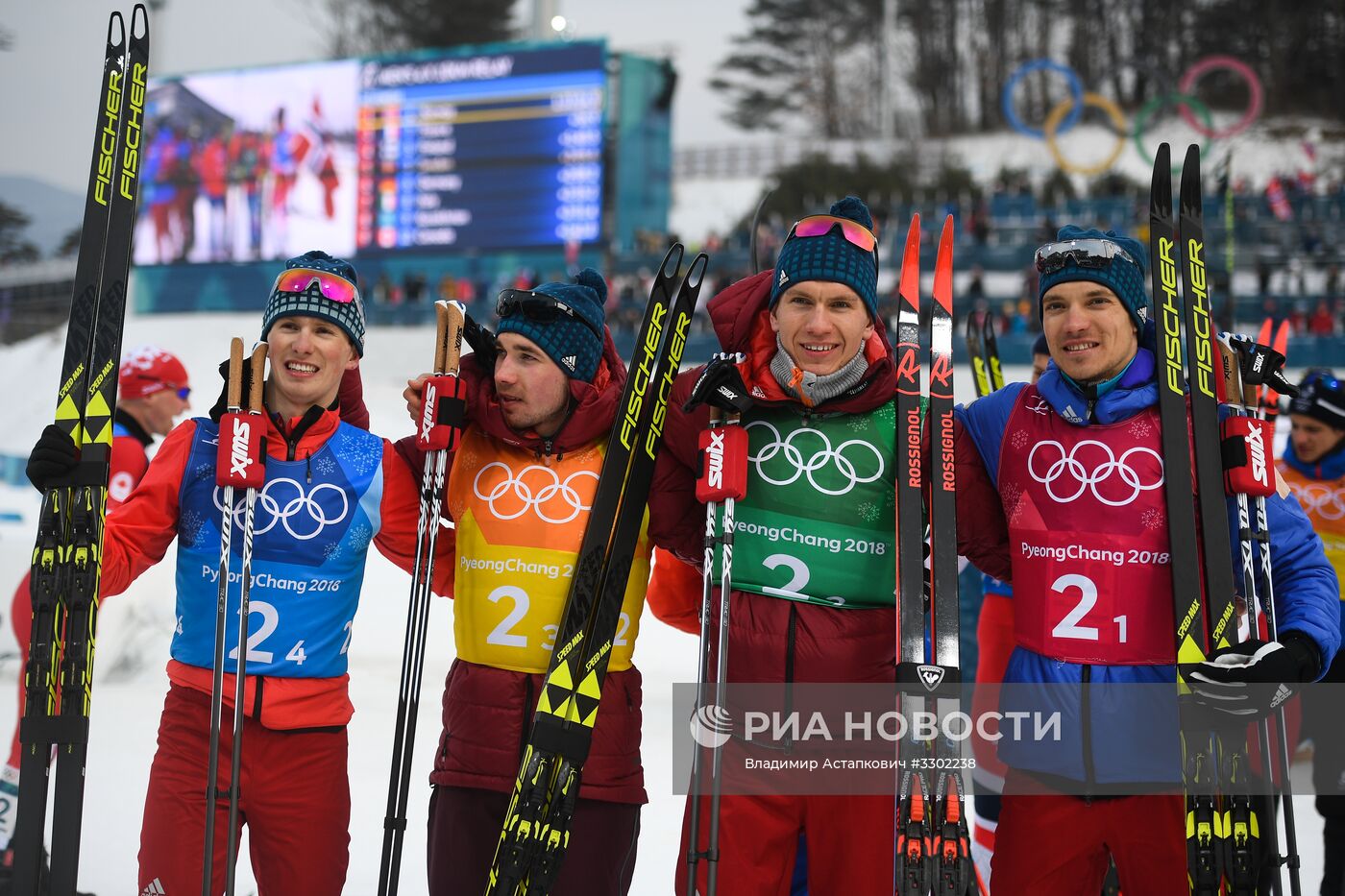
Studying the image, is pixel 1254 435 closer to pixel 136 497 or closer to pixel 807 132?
pixel 136 497

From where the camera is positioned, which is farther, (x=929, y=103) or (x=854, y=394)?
(x=929, y=103)

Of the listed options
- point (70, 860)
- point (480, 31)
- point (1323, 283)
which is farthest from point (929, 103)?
point (70, 860)

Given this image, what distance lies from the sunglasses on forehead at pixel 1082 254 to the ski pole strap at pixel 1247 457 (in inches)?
16.7

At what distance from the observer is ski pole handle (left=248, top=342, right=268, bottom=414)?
2570 mm

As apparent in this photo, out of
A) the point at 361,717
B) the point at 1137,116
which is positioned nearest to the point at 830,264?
the point at 361,717

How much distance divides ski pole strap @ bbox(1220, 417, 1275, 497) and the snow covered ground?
87.4 inches

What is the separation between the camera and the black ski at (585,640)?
7.82 feet

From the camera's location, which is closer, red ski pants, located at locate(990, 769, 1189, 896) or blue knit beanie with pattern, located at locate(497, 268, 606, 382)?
red ski pants, located at locate(990, 769, 1189, 896)

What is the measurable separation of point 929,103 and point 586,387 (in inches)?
1457

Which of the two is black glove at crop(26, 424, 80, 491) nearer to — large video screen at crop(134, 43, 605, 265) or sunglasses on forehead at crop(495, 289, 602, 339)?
sunglasses on forehead at crop(495, 289, 602, 339)

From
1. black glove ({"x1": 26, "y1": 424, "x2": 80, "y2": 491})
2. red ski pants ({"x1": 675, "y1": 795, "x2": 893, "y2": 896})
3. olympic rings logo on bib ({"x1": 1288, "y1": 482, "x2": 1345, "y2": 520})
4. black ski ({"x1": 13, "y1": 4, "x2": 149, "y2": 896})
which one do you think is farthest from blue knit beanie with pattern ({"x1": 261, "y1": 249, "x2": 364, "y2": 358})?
olympic rings logo on bib ({"x1": 1288, "y1": 482, "x2": 1345, "y2": 520})

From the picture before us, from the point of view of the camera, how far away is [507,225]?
17.6 meters

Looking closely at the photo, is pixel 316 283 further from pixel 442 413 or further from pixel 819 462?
pixel 819 462

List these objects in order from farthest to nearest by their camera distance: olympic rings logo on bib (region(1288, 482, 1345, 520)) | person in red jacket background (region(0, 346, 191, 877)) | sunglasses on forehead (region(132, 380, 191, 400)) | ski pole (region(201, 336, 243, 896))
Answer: olympic rings logo on bib (region(1288, 482, 1345, 520))
sunglasses on forehead (region(132, 380, 191, 400))
person in red jacket background (region(0, 346, 191, 877))
ski pole (region(201, 336, 243, 896))
